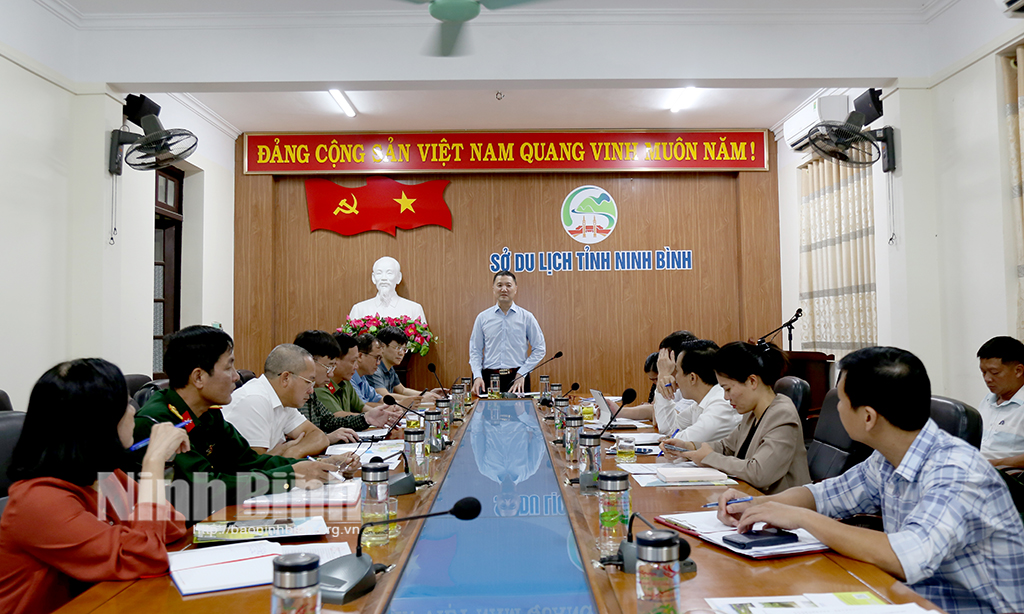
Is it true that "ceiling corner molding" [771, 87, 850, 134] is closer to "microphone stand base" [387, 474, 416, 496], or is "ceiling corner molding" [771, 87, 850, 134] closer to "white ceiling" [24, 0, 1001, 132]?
"white ceiling" [24, 0, 1001, 132]

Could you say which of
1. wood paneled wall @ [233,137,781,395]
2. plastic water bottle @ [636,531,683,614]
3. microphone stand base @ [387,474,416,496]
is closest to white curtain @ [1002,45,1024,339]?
wood paneled wall @ [233,137,781,395]

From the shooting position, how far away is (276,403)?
9.07 feet

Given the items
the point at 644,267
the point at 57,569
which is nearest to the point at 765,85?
the point at 644,267

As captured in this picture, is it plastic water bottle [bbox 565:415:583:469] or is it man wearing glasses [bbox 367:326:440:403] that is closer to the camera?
plastic water bottle [bbox 565:415:583:469]

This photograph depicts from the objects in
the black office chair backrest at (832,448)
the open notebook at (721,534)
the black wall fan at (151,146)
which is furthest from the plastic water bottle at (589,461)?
the black wall fan at (151,146)

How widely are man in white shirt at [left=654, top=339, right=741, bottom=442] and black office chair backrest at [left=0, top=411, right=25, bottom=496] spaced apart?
7.23ft

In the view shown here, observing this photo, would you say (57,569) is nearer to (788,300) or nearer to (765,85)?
(765,85)

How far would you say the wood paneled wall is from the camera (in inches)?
267

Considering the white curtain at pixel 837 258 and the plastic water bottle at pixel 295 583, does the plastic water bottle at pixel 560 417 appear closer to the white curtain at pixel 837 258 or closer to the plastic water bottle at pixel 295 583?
the plastic water bottle at pixel 295 583

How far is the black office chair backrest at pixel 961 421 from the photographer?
2049 mm

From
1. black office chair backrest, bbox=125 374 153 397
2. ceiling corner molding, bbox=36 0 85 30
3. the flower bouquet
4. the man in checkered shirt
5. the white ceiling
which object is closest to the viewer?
the man in checkered shirt

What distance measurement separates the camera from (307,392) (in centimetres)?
278

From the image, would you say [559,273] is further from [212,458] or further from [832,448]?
[212,458]

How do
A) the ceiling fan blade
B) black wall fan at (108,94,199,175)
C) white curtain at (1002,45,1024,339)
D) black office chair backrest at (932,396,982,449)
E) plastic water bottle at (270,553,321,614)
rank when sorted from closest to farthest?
plastic water bottle at (270,553,321,614) → black office chair backrest at (932,396,982,449) → the ceiling fan blade → white curtain at (1002,45,1024,339) → black wall fan at (108,94,199,175)
